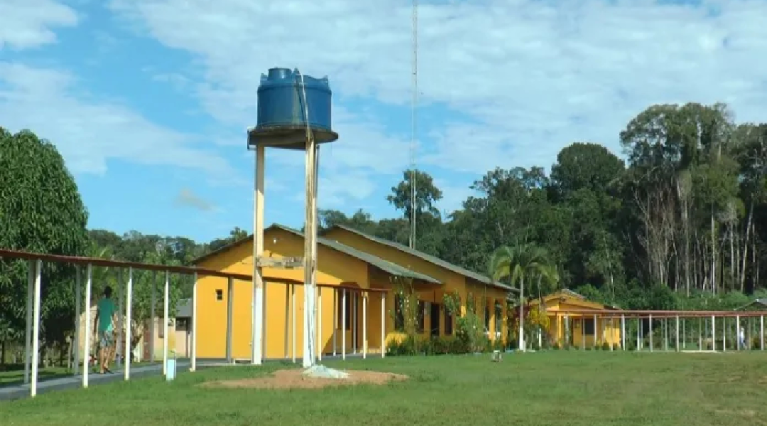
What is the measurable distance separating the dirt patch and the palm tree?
29.3 meters

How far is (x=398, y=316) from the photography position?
42156mm

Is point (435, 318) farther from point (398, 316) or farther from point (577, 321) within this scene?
point (577, 321)

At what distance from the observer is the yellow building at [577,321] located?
59.7 m

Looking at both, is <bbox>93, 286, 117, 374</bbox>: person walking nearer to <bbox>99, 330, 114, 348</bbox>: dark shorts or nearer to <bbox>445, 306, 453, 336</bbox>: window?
<bbox>99, 330, 114, 348</bbox>: dark shorts

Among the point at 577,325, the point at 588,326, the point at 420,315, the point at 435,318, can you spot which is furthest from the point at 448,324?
the point at 588,326

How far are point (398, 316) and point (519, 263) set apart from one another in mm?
11186

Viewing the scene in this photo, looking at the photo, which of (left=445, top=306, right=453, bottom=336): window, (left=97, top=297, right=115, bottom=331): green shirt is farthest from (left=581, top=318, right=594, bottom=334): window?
(left=97, top=297, right=115, bottom=331): green shirt

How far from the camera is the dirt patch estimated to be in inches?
742

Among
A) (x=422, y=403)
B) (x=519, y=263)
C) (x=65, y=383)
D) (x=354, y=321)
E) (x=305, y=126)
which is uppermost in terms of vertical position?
(x=305, y=126)

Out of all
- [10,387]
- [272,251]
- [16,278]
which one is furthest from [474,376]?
[272,251]

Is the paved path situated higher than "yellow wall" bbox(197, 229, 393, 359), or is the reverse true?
"yellow wall" bbox(197, 229, 393, 359)

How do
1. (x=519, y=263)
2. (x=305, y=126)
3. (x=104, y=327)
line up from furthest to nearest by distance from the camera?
(x=519, y=263) < (x=305, y=126) < (x=104, y=327)

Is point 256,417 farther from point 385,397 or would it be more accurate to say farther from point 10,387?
point 10,387

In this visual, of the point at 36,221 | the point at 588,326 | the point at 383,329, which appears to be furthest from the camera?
the point at 588,326
